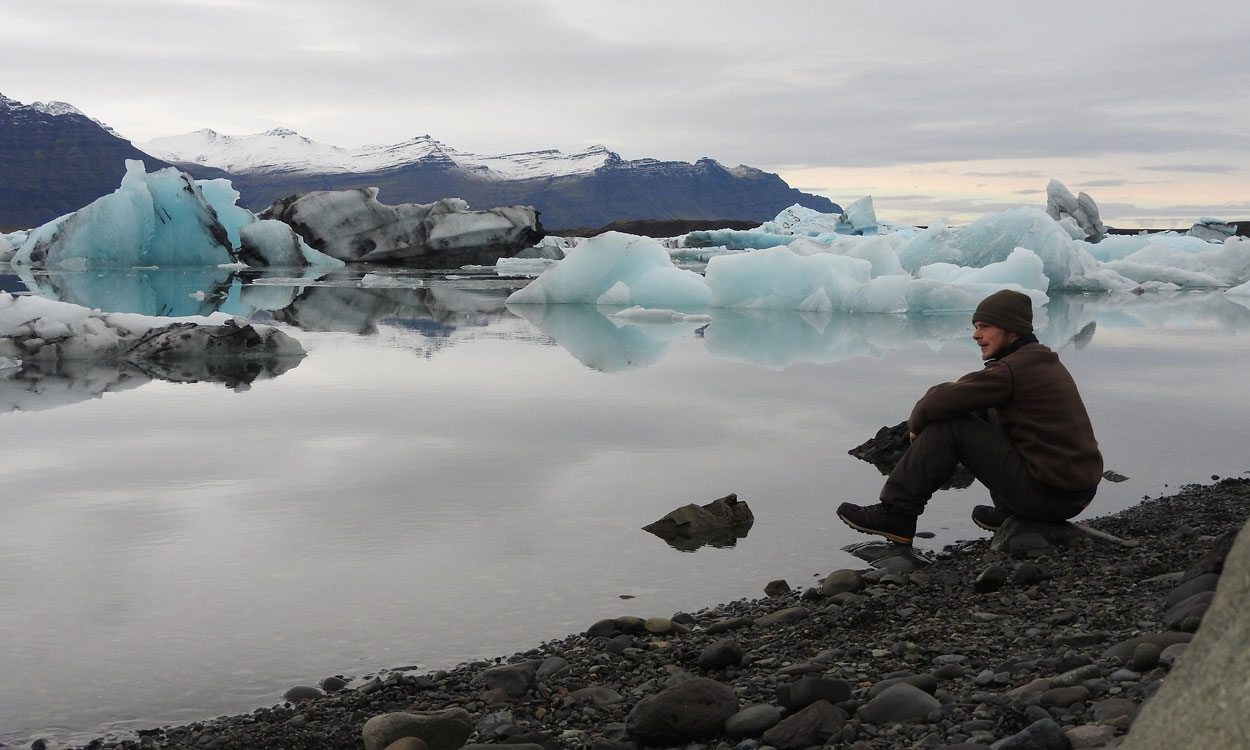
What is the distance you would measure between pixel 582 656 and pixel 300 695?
784 mm

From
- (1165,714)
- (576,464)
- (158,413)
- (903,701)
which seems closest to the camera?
(1165,714)

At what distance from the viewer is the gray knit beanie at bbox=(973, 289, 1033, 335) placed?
13.4 ft

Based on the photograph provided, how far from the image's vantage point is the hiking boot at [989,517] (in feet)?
14.8

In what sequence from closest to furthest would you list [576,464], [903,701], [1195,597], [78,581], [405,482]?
[903,701], [1195,597], [78,581], [405,482], [576,464]

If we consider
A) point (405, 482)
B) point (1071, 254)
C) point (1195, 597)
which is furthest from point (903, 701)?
point (1071, 254)

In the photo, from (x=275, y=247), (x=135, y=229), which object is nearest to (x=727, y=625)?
(x=135, y=229)

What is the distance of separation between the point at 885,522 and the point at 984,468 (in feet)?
1.54

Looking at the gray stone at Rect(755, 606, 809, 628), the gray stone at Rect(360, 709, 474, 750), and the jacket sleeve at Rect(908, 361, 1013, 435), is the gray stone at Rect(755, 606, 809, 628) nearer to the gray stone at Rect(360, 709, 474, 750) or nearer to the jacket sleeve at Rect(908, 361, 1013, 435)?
the jacket sleeve at Rect(908, 361, 1013, 435)

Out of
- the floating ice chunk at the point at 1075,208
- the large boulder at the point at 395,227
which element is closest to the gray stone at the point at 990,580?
the floating ice chunk at the point at 1075,208

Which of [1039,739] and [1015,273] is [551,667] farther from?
[1015,273]

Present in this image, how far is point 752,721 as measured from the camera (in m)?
2.54

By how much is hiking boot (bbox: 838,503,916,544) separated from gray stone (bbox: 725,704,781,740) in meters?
1.99

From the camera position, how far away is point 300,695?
3020 millimetres

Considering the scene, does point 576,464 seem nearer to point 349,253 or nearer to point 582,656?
point 582,656
